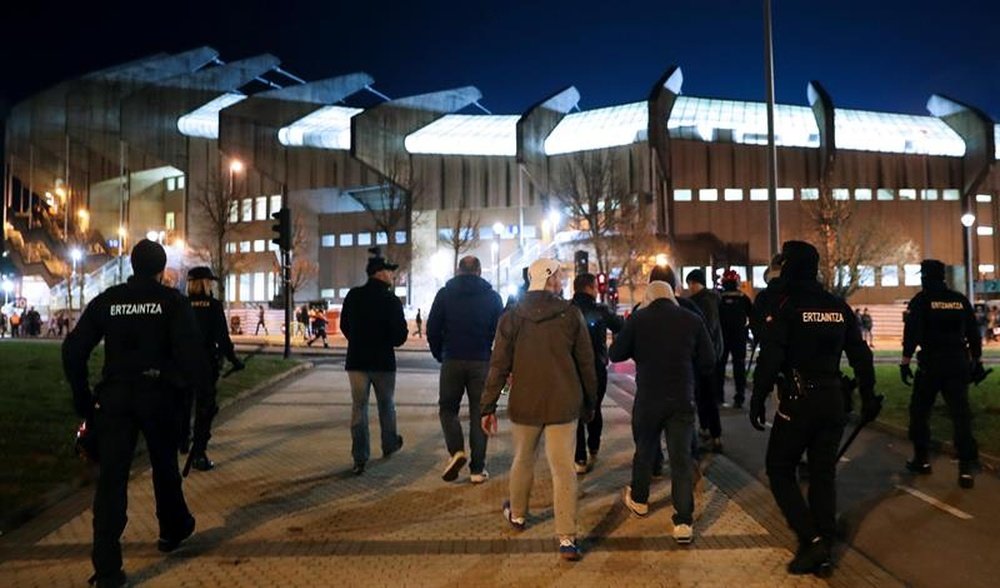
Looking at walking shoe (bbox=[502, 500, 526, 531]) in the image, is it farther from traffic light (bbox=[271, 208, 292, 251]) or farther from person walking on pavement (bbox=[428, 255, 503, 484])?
traffic light (bbox=[271, 208, 292, 251])

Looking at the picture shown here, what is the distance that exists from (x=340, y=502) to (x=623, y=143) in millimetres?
47221

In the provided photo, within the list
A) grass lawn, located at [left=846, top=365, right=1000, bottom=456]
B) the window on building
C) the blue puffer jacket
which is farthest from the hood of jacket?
the window on building

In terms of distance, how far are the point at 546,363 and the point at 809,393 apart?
61.9 inches

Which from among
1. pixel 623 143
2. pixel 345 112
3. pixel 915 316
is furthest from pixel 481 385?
pixel 345 112

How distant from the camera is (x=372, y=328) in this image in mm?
6988

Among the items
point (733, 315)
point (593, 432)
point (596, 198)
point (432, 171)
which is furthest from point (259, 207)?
point (593, 432)

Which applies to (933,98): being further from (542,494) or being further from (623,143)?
(542,494)

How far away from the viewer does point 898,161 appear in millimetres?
51000

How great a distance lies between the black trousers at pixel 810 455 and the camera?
4.50 meters

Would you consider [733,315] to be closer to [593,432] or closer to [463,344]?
[593,432]

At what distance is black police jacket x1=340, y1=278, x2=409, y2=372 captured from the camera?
7.00 m

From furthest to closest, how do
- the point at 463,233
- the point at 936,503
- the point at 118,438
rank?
the point at 463,233 < the point at 936,503 < the point at 118,438

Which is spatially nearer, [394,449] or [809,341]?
[809,341]

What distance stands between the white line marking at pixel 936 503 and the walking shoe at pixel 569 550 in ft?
10.3
